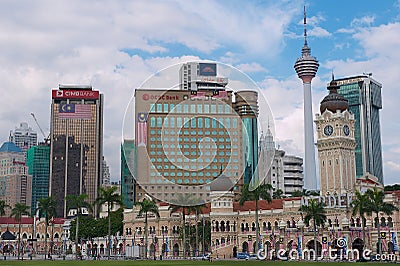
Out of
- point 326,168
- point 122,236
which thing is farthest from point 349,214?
point 122,236

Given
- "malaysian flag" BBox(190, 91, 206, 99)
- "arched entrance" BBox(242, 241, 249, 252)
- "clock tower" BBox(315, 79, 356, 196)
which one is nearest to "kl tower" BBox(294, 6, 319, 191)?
"malaysian flag" BBox(190, 91, 206, 99)

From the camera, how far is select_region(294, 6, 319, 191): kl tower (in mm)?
162125

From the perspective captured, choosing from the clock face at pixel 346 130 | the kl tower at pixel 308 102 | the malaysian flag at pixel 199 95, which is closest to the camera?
the malaysian flag at pixel 199 95

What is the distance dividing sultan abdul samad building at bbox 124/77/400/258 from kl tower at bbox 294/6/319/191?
50.6 metres

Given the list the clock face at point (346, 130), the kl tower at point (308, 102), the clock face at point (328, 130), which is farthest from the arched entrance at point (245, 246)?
the kl tower at point (308, 102)

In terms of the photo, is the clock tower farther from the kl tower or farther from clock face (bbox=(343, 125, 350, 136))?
the kl tower

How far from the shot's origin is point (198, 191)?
150 feet

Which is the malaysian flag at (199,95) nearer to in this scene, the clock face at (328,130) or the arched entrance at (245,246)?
the clock face at (328,130)

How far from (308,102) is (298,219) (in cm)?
8169

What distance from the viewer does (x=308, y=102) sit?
6742 inches

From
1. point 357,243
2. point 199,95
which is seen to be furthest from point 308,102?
point 199,95

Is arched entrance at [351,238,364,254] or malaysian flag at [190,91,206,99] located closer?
malaysian flag at [190,91,206,99]

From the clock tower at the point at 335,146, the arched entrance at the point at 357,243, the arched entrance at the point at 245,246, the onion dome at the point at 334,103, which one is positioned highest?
the onion dome at the point at 334,103

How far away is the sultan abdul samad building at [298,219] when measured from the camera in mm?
87062
